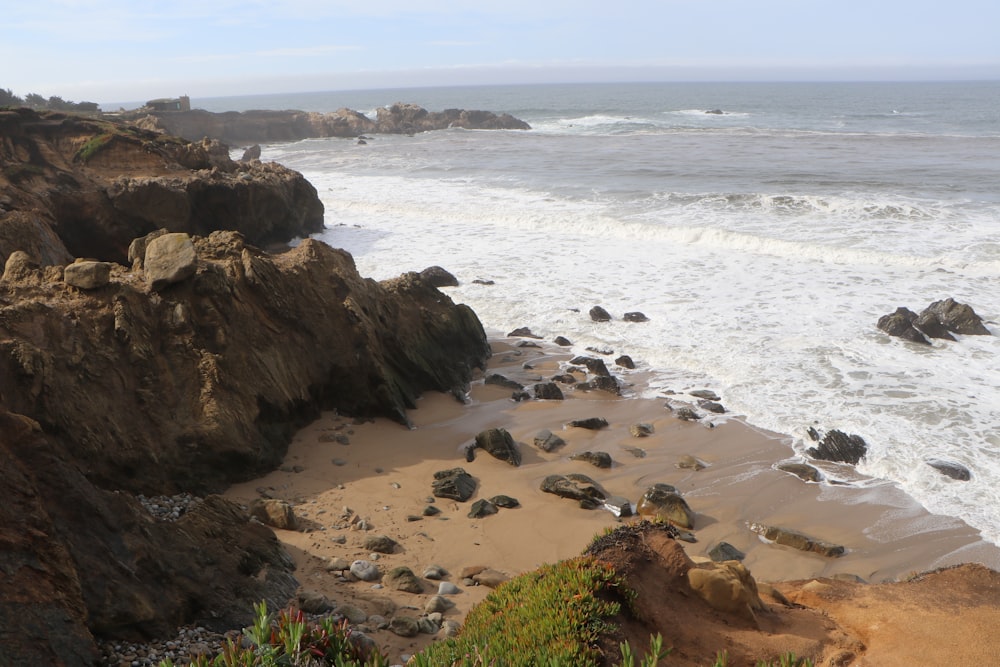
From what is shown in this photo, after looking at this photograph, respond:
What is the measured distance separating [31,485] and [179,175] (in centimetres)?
1819

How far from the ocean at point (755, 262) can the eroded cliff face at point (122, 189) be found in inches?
91.3

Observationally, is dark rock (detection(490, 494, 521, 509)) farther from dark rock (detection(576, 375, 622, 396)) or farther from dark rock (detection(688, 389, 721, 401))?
dark rock (detection(688, 389, 721, 401))

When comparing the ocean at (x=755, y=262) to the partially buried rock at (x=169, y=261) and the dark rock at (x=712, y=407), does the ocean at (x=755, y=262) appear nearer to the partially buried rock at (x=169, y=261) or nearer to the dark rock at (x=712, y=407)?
the dark rock at (x=712, y=407)

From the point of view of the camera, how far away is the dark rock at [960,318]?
1477 cm

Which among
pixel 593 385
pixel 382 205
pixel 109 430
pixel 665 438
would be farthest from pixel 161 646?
pixel 382 205

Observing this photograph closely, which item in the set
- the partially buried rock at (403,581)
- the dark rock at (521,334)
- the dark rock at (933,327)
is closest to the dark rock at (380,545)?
the partially buried rock at (403,581)

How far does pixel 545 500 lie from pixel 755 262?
13.3m

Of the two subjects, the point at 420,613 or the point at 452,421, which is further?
the point at 452,421

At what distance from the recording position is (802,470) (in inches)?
396

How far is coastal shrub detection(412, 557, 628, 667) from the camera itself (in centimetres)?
466

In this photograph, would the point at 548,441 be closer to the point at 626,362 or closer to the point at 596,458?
the point at 596,458

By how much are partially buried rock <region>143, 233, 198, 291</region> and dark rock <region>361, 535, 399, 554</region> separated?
461cm

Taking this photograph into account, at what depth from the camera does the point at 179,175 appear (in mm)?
21703

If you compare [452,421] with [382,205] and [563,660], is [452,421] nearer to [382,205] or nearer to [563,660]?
[563,660]
